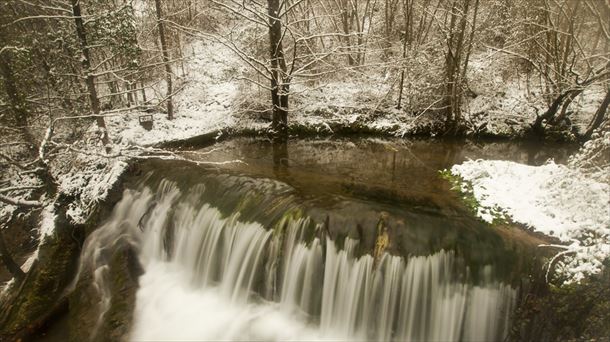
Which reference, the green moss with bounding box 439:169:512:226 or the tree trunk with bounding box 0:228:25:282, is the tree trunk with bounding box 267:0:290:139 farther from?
the tree trunk with bounding box 0:228:25:282

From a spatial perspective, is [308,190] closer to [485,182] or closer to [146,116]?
[485,182]

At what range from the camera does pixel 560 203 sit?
6.95 meters

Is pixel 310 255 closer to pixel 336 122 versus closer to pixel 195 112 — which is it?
pixel 336 122

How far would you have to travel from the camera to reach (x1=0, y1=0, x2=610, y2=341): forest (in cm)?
613

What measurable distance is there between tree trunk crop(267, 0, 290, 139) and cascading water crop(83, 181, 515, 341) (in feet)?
15.9

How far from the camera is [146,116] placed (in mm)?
14000

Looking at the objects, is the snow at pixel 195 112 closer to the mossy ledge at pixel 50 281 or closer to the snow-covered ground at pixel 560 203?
the mossy ledge at pixel 50 281

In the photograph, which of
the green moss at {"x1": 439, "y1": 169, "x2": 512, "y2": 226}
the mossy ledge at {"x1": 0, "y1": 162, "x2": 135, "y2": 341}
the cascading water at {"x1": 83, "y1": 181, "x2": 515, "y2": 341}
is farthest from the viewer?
the mossy ledge at {"x1": 0, "y1": 162, "x2": 135, "y2": 341}

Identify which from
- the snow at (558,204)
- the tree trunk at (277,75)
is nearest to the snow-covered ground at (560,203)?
the snow at (558,204)

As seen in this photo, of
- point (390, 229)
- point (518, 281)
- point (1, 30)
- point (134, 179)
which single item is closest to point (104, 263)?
point (134, 179)

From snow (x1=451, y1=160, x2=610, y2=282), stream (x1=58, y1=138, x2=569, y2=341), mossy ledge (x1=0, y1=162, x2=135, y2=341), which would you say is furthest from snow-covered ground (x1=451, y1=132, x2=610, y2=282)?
mossy ledge (x1=0, y1=162, x2=135, y2=341)

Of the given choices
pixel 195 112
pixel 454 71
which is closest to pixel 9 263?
pixel 195 112

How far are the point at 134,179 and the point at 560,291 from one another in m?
9.96

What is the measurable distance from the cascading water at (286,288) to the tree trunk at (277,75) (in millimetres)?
4850
